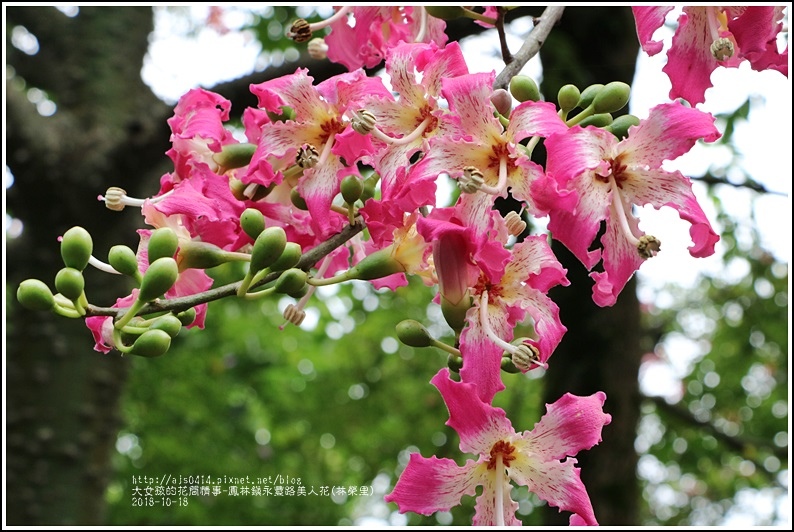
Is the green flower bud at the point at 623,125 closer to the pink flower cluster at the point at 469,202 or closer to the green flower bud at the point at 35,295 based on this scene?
the pink flower cluster at the point at 469,202

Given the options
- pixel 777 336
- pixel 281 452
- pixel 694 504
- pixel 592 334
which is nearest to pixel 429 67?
pixel 592 334

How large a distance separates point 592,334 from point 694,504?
16.0ft

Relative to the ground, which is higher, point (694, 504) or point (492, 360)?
point (492, 360)

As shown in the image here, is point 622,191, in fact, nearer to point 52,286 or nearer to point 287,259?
point 287,259

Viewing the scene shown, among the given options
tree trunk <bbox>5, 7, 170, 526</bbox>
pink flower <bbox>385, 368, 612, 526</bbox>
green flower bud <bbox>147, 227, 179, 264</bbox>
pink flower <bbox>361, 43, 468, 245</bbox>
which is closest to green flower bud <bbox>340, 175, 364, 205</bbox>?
pink flower <bbox>361, 43, 468, 245</bbox>

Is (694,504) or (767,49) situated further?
(694,504)

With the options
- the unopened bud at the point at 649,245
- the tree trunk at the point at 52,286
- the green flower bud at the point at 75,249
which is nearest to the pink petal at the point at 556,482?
the unopened bud at the point at 649,245

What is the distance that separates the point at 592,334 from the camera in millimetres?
3172

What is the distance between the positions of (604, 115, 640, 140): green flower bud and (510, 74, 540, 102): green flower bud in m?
0.11

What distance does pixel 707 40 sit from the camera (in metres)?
1.30

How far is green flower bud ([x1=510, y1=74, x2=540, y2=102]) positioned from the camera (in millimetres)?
1110

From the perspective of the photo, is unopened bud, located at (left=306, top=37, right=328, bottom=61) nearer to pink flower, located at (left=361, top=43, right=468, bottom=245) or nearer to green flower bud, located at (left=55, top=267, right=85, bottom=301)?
pink flower, located at (left=361, top=43, right=468, bottom=245)

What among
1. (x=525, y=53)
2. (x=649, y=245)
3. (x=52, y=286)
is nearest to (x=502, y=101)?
(x=525, y=53)

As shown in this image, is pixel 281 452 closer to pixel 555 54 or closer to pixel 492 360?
pixel 555 54
